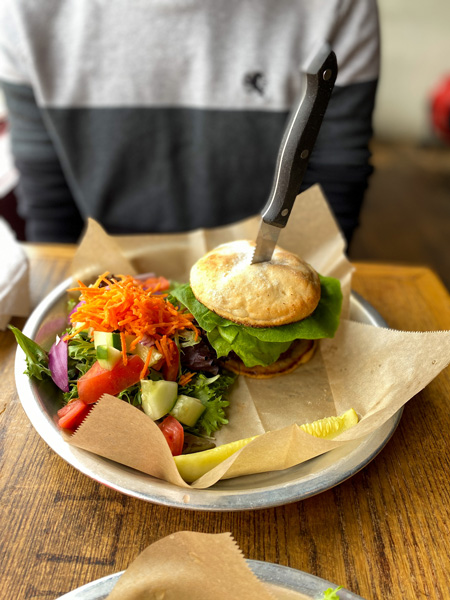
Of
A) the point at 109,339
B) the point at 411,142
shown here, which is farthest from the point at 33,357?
the point at 411,142

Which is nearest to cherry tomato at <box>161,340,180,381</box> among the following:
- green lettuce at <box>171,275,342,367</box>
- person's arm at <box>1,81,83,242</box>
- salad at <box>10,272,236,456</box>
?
salad at <box>10,272,236,456</box>

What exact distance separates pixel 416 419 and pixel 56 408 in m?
1.03

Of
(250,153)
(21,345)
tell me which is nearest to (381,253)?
(250,153)

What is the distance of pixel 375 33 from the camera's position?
251 cm

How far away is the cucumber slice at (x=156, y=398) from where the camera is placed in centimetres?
139

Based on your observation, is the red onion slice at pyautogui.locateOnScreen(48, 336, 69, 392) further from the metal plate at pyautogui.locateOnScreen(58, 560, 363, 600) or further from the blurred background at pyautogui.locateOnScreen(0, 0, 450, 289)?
the blurred background at pyautogui.locateOnScreen(0, 0, 450, 289)

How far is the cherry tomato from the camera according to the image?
152 cm

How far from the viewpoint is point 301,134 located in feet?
4.43

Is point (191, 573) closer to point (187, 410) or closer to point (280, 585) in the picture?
point (280, 585)

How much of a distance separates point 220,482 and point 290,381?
0.49 meters

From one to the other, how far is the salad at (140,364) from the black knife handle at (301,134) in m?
0.46

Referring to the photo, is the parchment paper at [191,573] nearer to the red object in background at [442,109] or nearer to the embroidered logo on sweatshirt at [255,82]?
the embroidered logo on sweatshirt at [255,82]

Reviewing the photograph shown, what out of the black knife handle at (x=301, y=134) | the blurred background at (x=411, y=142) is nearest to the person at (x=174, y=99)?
the black knife handle at (x=301, y=134)

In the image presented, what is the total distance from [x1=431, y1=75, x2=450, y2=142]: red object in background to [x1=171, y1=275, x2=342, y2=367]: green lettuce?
17.6 feet
